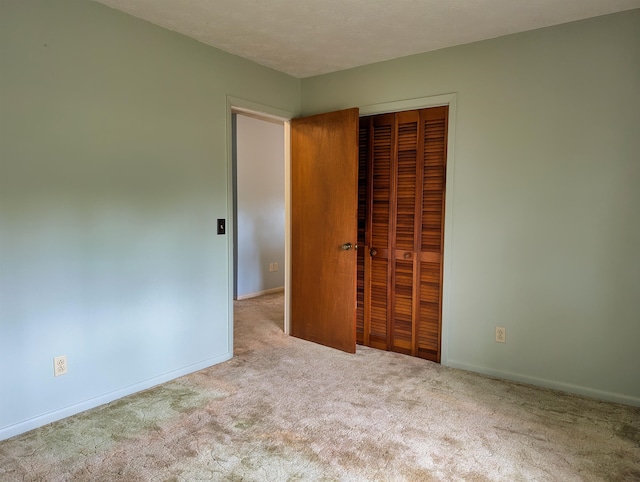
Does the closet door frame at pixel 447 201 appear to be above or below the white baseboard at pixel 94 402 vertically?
above

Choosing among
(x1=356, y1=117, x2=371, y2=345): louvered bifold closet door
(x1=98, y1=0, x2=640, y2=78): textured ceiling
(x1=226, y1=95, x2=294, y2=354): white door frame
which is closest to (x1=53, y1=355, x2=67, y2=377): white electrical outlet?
(x1=226, y1=95, x2=294, y2=354): white door frame

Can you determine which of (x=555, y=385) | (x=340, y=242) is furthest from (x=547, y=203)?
(x=340, y=242)

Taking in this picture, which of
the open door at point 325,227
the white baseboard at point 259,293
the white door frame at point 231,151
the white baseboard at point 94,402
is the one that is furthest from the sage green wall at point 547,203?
the white baseboard at point 259,293

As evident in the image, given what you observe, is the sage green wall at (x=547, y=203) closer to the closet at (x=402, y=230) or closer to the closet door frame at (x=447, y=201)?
the closet door frame at (x=447, y=201)

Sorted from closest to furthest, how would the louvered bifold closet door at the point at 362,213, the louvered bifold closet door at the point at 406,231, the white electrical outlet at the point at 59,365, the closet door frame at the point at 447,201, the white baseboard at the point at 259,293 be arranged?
1. the white electrical outlet at the point at 59,365
2. the closet door frame at the point at 447,201
3. the louvered bifold closet door at the point at 406,231
4. the louvered bifold closet door at the point at 362,213
5. the white baseboard at the point at 259,293

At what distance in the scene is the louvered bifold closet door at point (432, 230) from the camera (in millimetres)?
3121

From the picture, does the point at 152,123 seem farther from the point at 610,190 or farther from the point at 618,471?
the point at 618,471

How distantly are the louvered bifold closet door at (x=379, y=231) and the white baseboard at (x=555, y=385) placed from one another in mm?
681

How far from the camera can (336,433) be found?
218 centimetres

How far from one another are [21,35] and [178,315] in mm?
1845

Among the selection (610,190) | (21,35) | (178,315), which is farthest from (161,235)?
(610,190)

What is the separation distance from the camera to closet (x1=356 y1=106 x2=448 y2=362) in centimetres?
317

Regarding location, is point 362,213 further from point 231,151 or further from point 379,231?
point 231,151

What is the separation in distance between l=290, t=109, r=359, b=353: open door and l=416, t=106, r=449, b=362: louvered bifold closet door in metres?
0.54
